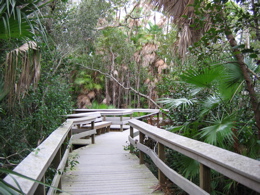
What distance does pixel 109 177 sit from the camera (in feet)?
14.4

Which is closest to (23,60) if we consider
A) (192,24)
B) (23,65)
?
(23,65)

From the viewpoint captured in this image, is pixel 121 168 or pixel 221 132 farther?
pixel 121 168

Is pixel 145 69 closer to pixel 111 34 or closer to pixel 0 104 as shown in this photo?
pixel 111 34

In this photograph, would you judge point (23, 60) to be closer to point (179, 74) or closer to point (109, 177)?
point (109, 177)

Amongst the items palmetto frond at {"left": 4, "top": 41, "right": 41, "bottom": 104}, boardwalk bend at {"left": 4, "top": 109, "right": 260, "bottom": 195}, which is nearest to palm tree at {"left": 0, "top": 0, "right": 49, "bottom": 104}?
palmetto frond at {"left": 4, "top": 41, "right": 41, "bottom": 104}

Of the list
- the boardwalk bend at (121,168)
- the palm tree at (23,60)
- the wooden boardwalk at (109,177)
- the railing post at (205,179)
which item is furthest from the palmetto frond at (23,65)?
Result: the railing post at (205,179)

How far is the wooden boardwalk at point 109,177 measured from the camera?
370 centimetres

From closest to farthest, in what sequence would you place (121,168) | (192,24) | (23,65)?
(192,24) → (23,65) → (121,168)

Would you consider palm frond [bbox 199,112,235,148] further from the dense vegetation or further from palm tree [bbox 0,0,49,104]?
palm tree [bbox 0,0,49,104]

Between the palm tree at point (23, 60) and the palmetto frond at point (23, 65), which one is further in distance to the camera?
the palmetto frond at point (23, 65)

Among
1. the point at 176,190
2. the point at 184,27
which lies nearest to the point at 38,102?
the point at 176,190

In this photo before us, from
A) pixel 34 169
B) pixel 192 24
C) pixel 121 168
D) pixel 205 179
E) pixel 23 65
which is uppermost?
pixel 192 24

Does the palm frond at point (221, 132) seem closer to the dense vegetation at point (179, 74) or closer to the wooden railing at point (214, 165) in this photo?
the dense vegetation at point (179, 74)

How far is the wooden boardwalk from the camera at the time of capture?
370 cm
